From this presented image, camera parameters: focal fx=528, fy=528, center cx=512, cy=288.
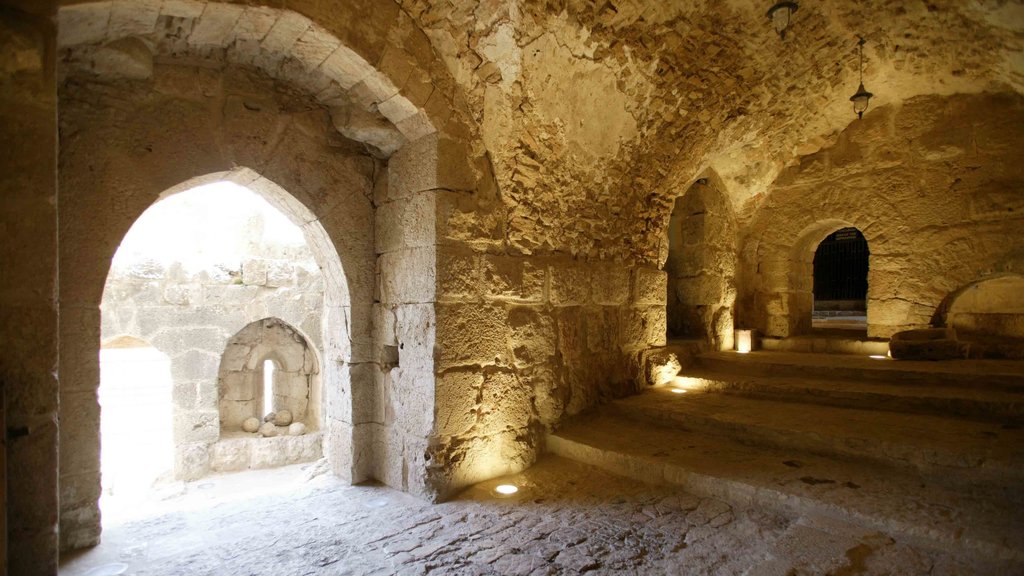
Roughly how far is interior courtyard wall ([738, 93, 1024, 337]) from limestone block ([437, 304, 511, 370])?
14.3 feet

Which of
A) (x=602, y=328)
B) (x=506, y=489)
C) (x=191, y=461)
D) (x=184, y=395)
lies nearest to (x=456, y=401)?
(x=506, y=489)

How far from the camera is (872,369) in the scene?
4.48 m

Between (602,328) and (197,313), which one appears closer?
(602,328)

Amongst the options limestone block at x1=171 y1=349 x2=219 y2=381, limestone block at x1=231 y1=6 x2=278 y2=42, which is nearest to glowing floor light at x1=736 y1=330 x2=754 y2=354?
limestone block at x1=231 y1=6 x2=278 y2=42

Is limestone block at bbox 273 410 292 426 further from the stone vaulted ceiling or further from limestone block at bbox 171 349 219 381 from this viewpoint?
the stone vaulted ceiling

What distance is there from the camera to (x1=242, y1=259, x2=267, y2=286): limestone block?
703 cm

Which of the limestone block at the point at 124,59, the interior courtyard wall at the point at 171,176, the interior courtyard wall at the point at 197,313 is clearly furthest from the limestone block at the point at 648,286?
the interior courtyard wall at the point at 197,313

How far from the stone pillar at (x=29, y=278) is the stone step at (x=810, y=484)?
2756mm

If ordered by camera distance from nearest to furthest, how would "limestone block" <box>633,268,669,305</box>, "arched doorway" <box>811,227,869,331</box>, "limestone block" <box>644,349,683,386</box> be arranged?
"limestone block" <box>633,268,669,305</box> → "limestone block" <box>644,349,683,386</box> → "arched doorway" <box>811,227,869,331</box>

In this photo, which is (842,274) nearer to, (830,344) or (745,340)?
(830,344)

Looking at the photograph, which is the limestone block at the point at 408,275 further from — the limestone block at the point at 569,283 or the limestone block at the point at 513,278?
the limestone block at the point at 569,283

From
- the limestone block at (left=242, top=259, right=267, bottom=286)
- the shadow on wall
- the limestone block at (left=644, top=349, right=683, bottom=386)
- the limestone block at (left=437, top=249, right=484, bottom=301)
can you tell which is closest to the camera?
the limestone block at (left=437, top=249, right=484, bottom=301)

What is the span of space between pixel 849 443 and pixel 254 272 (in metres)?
6.81

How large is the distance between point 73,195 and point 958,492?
15.0 feet
